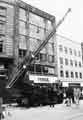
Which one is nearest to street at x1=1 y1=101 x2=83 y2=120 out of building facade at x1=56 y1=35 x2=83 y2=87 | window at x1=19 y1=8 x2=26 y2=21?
window at x1=19 y1=8 x2=26 y2=21

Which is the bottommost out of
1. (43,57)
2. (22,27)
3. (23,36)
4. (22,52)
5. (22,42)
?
(43,57)

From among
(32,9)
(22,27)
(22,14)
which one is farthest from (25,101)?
(32,9)

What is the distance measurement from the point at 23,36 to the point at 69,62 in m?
15.4

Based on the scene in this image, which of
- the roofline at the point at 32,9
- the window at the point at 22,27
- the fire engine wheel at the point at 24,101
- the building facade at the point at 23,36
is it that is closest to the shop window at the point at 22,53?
the building facade at the point at 23,36

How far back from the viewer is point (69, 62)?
41.3 metres

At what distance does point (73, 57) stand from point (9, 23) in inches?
808

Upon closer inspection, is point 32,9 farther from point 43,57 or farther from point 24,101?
point 24,101

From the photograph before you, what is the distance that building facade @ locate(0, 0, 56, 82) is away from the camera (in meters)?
27.1

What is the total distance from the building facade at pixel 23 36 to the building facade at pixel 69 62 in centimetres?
272

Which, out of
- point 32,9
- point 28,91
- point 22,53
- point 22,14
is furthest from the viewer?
point 32,9

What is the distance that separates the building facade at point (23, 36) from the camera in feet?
88.8

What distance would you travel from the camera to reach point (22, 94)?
19000 millimetres

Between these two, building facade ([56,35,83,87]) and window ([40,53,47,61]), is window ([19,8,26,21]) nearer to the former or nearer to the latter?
window ([40,53,47,61])

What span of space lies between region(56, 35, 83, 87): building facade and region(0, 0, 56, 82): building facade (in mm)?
2724
